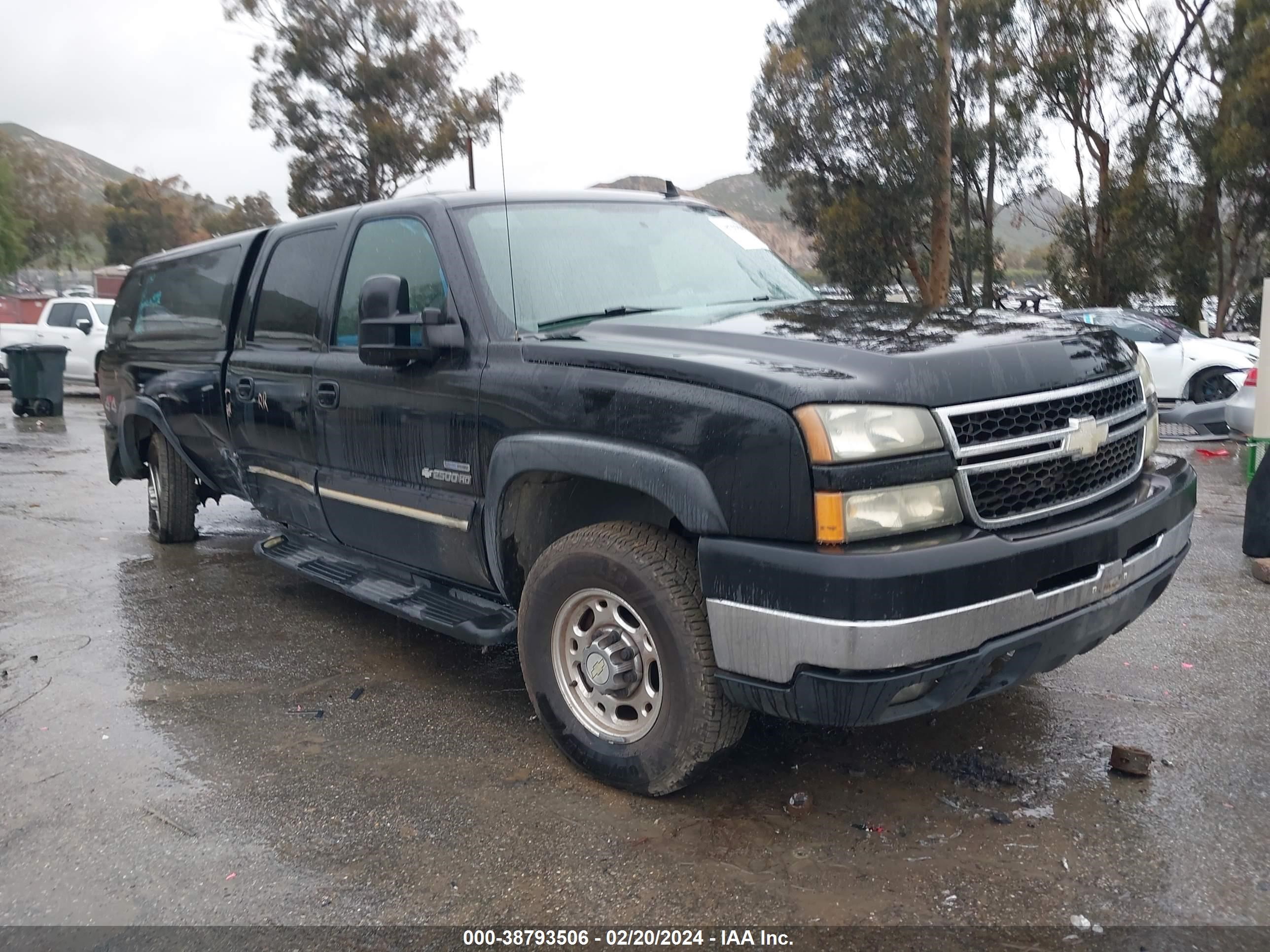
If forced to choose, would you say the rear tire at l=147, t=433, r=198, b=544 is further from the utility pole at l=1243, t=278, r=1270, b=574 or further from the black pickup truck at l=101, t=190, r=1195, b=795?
the utility pole at l=1243, t=278, r=1270, b=574

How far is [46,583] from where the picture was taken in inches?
241

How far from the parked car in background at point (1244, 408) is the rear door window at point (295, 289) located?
260 inches

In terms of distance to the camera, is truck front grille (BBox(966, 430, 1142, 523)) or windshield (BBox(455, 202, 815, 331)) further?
windshield (BBox(455, 202, 815, 331))

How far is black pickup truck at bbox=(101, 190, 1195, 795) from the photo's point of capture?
9.07ft

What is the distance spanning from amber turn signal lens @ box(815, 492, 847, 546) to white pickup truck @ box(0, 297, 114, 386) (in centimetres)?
1764

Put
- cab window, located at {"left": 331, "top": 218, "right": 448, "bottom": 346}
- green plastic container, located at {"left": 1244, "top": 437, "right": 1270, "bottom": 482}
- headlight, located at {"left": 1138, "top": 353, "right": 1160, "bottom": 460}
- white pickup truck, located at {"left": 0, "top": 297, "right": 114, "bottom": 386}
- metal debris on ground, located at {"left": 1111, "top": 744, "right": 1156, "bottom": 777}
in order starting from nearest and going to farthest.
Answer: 1. metal debris on ground, located at {"left": 1111, "top": 744, "right": 1156, "bottom": 777}
2. headlight, located at {"left": 1138, "top": 353, "right": 1160, "bottom": 460}
3. cab window, located at {"left": 331, "top": 218, "right": 448, "bottom": 346}
4. green plastic container, located at {"left": 1244, "top": 437, "right": 1270, "bottom": 482}
5. white pickup truck, located at {"left": 0, "top": 297, "right": 114, "bottom": 386}

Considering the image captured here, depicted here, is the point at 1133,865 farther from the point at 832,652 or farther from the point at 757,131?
the point at 757,131

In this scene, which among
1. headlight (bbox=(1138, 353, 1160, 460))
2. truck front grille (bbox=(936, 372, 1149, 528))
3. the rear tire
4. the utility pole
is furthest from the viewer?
the rear tire

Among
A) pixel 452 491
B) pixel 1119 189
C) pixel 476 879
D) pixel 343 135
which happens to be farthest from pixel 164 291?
pixel 343 135

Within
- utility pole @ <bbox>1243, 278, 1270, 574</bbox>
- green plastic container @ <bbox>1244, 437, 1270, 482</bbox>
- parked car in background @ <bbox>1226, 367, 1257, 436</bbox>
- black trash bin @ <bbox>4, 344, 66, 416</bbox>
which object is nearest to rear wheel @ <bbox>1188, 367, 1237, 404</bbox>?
parked car in background @ <bbox>1226, 367, 1257, 436</bbox>

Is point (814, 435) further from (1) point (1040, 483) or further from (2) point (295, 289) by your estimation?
(2) point (295, 289)

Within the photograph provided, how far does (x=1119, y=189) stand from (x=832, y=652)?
23760 millimetres

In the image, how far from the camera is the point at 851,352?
2.99 m

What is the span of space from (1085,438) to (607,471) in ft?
4.53
